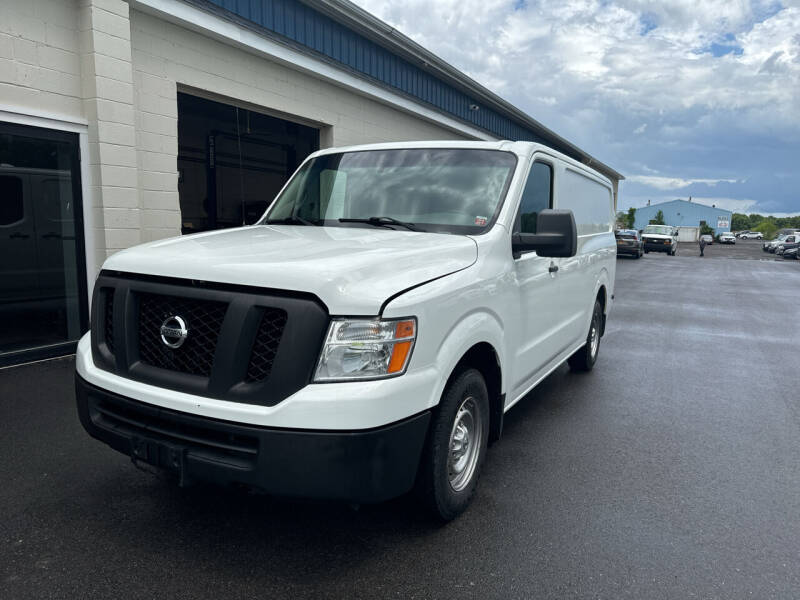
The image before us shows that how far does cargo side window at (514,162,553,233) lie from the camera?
147 inches

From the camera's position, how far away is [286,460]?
92.0 inches

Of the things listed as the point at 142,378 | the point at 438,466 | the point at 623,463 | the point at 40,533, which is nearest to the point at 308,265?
the point at 142,378

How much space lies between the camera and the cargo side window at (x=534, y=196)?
374cm

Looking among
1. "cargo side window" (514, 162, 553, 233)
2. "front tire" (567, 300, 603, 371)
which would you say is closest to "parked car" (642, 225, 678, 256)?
"front tire" (567, 300, 603, 371)

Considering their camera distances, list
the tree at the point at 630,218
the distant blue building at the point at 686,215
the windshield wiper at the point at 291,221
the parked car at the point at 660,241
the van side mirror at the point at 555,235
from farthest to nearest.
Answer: the distant blue building at the point at 686,215, the tree at the point at 630,218, the parked car at the point at 660,241, the windshield wiper at the point at 291,221, the van side mirror at the point at 555,235

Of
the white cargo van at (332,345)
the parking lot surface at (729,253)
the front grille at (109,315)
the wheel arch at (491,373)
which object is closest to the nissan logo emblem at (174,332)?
the white cargo van at (332,345)

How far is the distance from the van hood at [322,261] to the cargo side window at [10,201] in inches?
154

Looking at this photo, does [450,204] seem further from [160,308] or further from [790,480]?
[790,480]

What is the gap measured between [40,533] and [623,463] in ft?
11.1

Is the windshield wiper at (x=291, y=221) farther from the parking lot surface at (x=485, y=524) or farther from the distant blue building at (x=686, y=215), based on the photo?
the distant blue building at (x=686, y=215)

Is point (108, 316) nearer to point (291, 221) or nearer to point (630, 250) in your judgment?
point (291, 221)

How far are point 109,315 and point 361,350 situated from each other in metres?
1.39

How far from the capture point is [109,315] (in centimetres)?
297

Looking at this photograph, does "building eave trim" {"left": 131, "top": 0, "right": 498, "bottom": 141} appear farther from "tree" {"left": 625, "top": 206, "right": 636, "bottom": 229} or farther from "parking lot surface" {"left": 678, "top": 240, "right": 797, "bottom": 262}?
"tree" {"left": 625, "top": 206, "right": 636, "bottom": 229}
